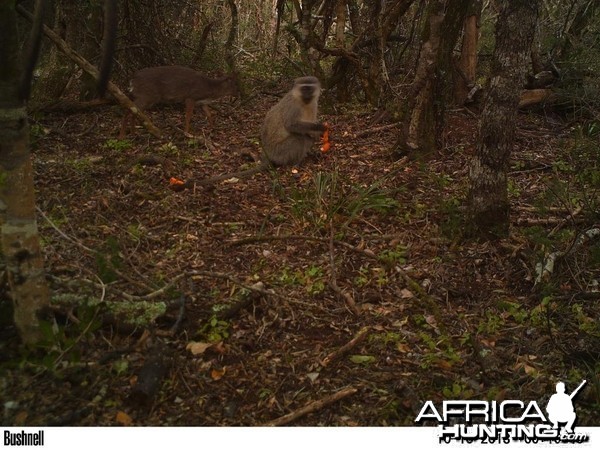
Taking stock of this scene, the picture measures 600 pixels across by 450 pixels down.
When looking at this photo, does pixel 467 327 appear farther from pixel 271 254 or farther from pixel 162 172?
pixel 162 172

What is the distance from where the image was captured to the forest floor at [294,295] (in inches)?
133

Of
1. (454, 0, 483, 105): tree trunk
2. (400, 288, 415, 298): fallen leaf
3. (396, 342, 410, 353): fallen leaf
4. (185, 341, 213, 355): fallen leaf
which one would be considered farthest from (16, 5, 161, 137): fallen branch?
(396, 342, 410, 353): fallen leaf

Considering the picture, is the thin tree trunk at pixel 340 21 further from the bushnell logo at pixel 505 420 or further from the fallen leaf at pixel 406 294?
the bushnell logo at pixel 505 420

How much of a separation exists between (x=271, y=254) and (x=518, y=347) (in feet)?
6.85

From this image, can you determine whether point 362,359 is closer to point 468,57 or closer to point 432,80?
point 432,80

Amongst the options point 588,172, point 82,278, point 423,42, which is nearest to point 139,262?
point 82,278

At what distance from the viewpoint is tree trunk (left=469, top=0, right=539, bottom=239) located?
4512 mm

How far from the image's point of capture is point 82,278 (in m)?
4.09

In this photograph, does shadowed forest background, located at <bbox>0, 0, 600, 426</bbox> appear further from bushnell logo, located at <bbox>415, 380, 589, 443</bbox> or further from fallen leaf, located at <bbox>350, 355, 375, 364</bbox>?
bushnell logo, located at <bbox>415, 380, 589, 443</bbox>

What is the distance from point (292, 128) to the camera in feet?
23.1

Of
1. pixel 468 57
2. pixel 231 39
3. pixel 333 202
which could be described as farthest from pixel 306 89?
pixel 231 39

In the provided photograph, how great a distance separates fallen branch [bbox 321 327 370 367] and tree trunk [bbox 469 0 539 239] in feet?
5.40

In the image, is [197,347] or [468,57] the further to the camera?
[468,57]

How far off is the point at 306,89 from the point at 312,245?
2655mm
